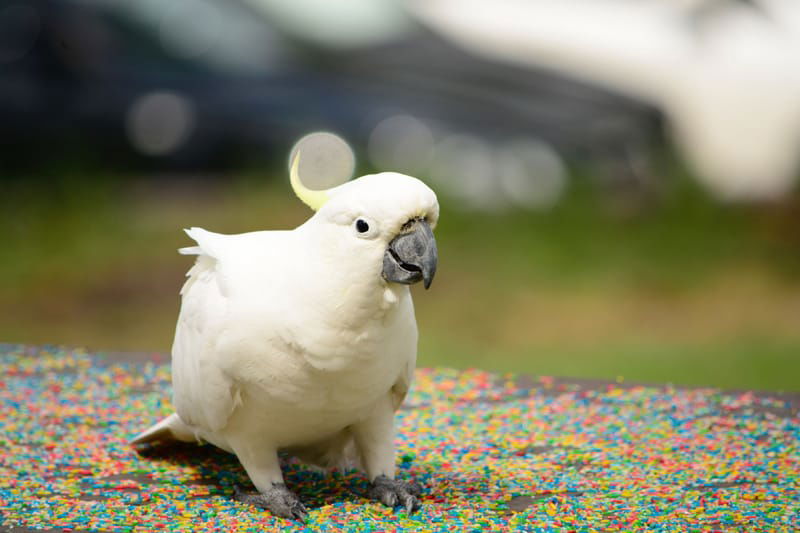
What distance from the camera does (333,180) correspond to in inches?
192

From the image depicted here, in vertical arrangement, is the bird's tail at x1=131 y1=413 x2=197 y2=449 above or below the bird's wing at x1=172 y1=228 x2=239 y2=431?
below

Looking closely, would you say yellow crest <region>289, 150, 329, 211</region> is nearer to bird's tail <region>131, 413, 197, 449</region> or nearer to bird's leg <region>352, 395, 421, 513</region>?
bird's leg <region>352, 395, 421, 513</region>

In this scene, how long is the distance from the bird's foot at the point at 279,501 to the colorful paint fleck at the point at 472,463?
0.03m

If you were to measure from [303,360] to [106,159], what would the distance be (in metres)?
4.94

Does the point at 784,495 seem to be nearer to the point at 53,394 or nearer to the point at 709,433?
the point at 709,433

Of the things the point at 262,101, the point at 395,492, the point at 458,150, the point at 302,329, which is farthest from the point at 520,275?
the point at 302,329

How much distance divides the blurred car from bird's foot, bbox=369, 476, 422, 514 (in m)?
4.38

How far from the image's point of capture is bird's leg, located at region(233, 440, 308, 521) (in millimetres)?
2045

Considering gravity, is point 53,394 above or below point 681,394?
below

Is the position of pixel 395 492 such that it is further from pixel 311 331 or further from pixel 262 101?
pixel 262 101

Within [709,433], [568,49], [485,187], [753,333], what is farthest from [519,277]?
[709,433]

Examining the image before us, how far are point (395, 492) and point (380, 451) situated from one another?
11 cm

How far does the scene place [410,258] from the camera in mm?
1784

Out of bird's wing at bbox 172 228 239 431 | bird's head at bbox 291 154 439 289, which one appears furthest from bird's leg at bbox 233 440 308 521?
bird's head at bbox 291 154 439 289
